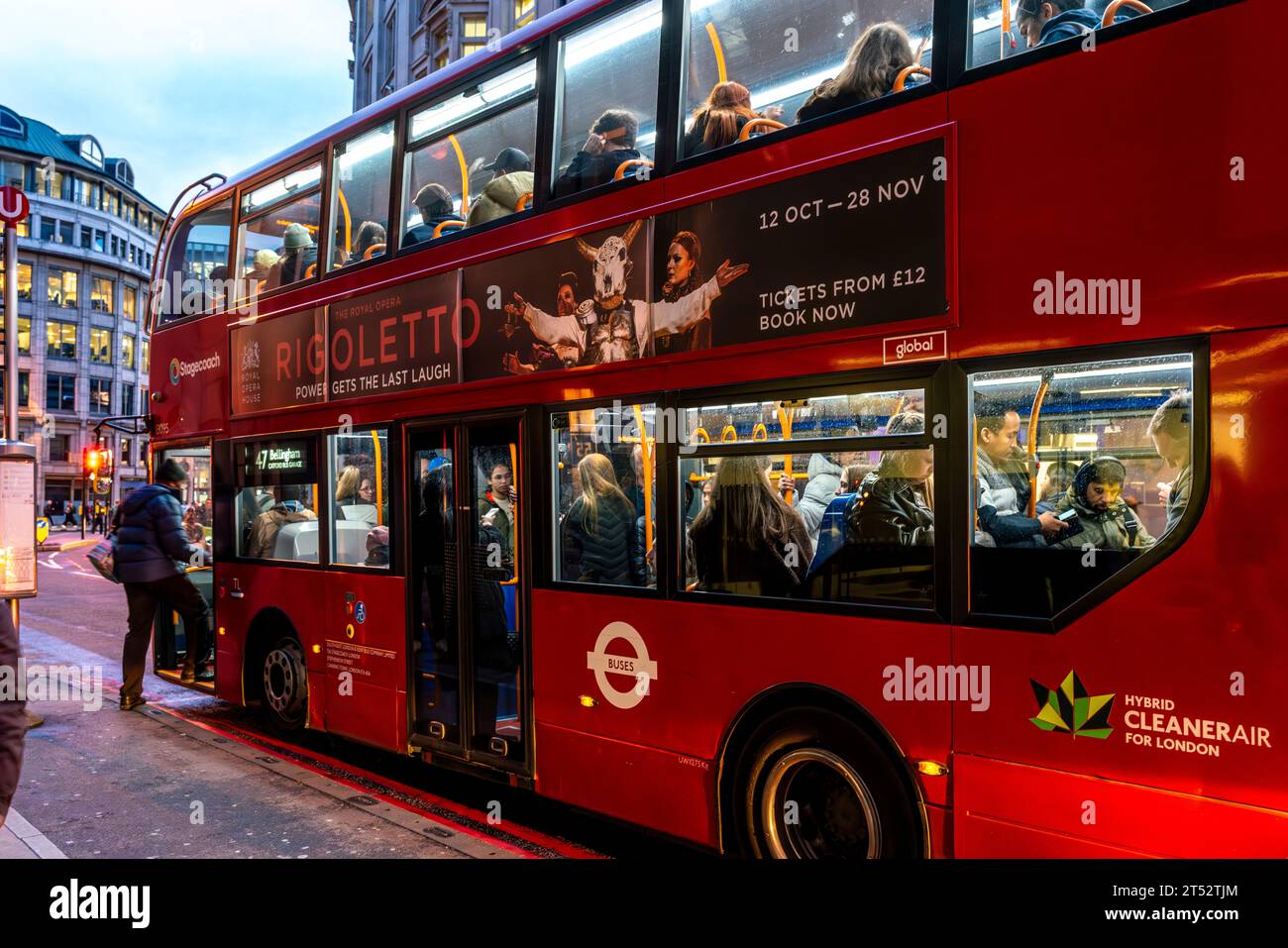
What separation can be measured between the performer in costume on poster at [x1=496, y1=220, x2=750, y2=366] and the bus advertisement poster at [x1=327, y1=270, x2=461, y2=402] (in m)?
0.92

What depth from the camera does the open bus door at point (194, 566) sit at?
852 cm

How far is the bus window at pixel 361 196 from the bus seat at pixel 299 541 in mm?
1980

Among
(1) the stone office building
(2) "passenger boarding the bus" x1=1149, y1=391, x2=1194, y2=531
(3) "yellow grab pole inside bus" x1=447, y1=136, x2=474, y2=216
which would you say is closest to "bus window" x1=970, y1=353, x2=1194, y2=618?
(2) "passenger boarding the bus" x1=1149, y1=391, x2=1194, y2=531

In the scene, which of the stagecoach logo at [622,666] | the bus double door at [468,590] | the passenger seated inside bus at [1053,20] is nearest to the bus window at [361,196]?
the bus double door at [468,590]

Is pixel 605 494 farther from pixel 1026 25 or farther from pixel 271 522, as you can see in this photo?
pixel 271 522

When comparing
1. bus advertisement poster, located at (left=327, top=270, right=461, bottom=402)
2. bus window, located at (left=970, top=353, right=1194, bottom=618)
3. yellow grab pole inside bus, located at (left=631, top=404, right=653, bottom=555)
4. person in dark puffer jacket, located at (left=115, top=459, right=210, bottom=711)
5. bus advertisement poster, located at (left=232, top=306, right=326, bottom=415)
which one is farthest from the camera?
person in dark puffer jacket, located at (left=115, top=459, right=210, bottom=711)

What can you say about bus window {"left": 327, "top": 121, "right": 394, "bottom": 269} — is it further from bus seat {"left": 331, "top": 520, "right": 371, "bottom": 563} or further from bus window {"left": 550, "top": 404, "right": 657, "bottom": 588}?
bus window {"left": 550, "top": 404, "right": 657, "bottom": 588}

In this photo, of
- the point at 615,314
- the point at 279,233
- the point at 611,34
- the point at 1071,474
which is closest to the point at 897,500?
the point at 1071,474

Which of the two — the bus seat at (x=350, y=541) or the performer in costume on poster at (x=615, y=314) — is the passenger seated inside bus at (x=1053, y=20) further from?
the bus seat at (x=350, y=541)

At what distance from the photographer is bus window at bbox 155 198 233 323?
8227mm

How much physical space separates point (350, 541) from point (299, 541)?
0.71 m

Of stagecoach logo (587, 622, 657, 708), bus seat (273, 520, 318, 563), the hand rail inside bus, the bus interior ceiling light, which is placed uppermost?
the bus interior ceiling light

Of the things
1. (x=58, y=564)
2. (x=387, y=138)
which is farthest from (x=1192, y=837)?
(x=58, y=564)
